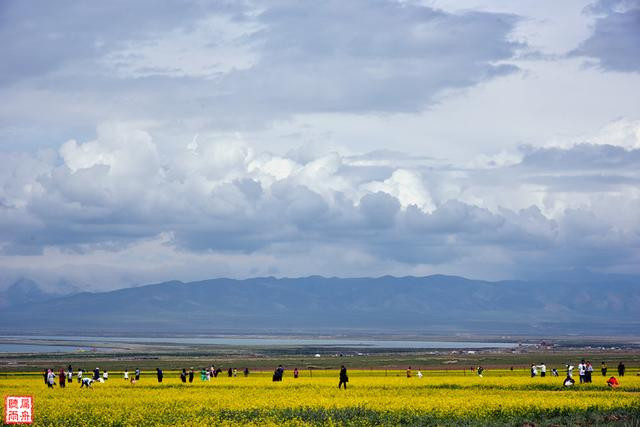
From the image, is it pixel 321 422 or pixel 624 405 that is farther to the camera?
pixel 624 405

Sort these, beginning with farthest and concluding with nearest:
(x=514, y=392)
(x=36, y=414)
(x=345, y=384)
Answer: (x=345, y=384), (x=514, y=392), (x=36, y=414)

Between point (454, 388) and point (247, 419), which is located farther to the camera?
point (454, 388)

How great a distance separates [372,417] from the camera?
34.4m

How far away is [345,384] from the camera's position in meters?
49.1

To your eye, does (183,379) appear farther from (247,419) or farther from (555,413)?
(555,413)

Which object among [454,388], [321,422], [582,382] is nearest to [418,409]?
[321,422]

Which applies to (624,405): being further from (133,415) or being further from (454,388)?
(133,415)

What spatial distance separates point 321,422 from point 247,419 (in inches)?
123

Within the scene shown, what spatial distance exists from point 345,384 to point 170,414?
50.7 feet

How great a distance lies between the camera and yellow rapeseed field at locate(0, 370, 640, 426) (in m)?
34.0

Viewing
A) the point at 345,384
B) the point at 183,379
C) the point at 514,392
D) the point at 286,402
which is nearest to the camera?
the point at 286,402

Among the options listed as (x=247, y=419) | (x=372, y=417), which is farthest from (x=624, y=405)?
(x=247, y=419)

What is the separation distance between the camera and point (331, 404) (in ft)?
126

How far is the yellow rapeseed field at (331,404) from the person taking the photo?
3403cm
